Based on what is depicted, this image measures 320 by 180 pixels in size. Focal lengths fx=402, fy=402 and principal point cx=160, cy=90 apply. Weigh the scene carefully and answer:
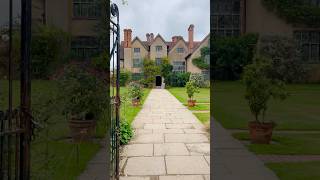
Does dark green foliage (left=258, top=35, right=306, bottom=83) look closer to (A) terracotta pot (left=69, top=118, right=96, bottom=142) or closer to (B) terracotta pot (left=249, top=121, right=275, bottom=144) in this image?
(B) terracotta pot (left=249, top=121, right=275, bottom=144)

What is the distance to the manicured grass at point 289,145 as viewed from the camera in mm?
5125

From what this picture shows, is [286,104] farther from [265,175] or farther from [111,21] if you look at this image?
[111,21]

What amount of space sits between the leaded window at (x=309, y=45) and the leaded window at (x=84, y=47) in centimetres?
183

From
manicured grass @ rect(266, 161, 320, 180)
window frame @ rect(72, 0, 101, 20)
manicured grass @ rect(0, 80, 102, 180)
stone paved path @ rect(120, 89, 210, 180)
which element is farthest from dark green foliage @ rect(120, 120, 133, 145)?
window frame @ rect(72, 0, 101, 20)

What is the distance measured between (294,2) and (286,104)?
1.15 metres

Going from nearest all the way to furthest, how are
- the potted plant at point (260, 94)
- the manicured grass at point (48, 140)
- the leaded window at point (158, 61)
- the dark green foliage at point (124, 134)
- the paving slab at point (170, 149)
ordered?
the manicured grass at point (48, 140) < the potted plant at point (260, 94) < the paving slab at point (170, 149) < the dark green foliage at point (124, 134) < the leaded window at point (158, 61)

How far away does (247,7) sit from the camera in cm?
364

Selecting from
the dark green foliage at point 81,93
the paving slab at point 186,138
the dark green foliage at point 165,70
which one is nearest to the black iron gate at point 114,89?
the dark green foliage at point 81,93

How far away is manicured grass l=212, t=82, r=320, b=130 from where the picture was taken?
155 inches

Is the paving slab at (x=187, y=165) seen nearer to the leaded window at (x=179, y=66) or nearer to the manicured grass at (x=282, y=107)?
the manicured grass at (x=282, y=107)

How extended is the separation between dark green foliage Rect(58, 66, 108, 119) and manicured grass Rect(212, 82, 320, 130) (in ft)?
3.59

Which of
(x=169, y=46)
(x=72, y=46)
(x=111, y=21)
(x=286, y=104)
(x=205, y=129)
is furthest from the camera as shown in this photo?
(x=169, y=46)

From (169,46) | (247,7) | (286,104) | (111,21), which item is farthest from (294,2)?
(169,46)

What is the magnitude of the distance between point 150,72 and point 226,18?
1568 inches
